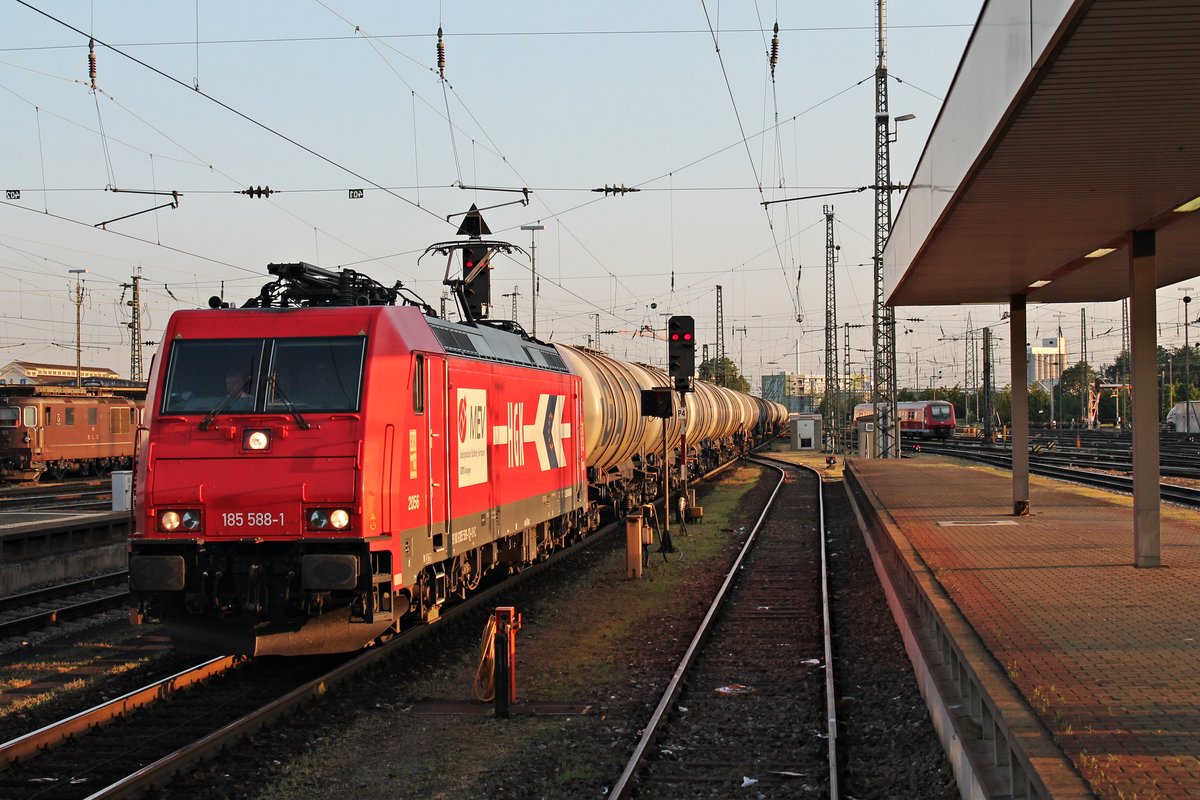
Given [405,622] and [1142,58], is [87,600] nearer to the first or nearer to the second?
[405,622]

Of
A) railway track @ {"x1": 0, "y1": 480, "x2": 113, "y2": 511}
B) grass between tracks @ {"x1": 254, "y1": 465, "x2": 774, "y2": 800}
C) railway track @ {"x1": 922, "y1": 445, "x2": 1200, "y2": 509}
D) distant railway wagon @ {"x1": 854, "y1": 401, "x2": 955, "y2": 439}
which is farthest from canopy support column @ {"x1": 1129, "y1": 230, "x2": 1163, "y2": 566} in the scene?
distant railway wagon @ {"x1": 854, "y1": 401, "x2": 955, "y2": 439}

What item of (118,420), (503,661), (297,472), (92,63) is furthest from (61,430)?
(503,661)

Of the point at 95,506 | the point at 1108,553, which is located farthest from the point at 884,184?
the point at 95,506

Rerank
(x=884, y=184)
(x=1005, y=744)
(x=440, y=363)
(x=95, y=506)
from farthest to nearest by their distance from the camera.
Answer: (x=884, y=184) → (x=95, y=506) → (x=440, y=363) → (x=1005, y=744)

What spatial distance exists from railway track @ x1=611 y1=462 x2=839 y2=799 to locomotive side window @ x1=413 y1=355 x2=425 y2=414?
3.52m

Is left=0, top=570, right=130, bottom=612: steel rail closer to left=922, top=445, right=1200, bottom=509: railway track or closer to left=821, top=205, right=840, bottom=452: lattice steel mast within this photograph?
left=922, top=445, right=1200, bottom=509: railway track

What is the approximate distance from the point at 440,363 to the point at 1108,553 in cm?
917

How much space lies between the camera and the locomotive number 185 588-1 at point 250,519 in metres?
Result: 9.70

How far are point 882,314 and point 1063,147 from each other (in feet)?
87.0

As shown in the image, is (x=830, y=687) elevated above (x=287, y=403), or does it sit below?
below

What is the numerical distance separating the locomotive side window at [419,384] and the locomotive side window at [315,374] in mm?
628

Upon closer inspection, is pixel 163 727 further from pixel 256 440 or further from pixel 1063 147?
pixel 1063 147

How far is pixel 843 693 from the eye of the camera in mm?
10344

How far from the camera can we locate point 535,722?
9.24 m
